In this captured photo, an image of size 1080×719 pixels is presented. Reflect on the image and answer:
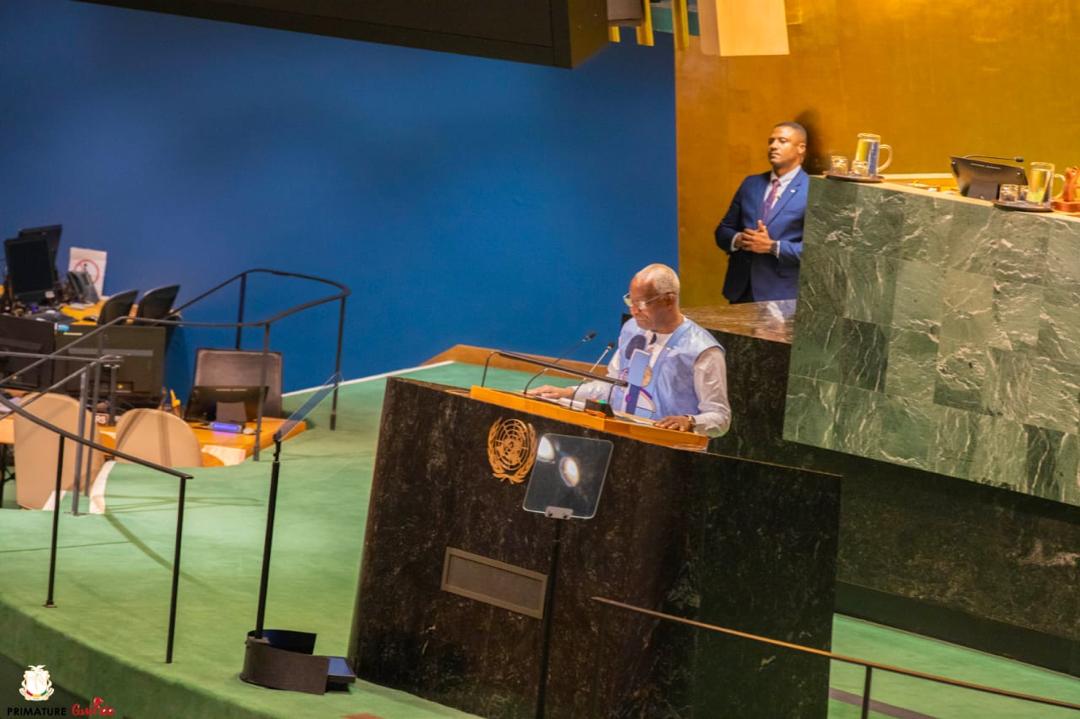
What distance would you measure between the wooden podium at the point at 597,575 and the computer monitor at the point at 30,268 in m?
8.04

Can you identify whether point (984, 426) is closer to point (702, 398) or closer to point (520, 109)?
point (702, 398)

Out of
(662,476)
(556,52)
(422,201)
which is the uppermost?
(422,201)

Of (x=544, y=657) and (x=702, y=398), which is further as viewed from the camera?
(x=702, y=398)

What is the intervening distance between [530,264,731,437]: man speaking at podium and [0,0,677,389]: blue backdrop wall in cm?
578

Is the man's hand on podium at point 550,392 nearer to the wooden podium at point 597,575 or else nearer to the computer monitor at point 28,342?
the wooden podium at point 597,575

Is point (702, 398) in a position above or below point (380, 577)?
above

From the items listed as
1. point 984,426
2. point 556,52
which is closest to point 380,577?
point 556,52

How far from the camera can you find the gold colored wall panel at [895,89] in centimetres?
612

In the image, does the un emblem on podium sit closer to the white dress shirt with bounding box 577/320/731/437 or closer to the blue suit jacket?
the white dress shirt with bounding box 577/320/731/437

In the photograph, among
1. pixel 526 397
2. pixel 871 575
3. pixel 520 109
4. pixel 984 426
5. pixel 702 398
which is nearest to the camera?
pixel 526 397

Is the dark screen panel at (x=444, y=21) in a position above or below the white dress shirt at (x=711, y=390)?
above

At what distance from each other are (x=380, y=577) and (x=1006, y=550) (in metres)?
2.43

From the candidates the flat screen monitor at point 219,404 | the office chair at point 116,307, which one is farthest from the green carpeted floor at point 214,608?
the office chair at point 116,307

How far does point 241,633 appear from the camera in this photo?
545 cm
